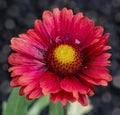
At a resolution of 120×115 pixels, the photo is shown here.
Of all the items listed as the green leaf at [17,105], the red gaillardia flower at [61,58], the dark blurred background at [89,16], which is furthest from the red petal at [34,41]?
the dark blurred background at [89,16]

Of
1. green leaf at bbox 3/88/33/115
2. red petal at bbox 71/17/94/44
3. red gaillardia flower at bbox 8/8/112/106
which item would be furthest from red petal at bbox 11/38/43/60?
green leaf at bbox 3/88/33/115

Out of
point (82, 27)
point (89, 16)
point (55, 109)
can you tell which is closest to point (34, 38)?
point (82, 27)

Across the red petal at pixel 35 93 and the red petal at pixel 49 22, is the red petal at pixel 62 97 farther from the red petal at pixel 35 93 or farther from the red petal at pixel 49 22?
the red petal at pixel 49 22

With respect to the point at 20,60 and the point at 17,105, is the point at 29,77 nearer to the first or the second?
the point at 20,60

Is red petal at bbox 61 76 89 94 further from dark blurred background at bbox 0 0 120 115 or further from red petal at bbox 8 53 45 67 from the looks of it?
dark blurred background at bbox 0 0 120 115

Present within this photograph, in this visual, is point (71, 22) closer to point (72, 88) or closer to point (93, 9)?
point (72, 88)

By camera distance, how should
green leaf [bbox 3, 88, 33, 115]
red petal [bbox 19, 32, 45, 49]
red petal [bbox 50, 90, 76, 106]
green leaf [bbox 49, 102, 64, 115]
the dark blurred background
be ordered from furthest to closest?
the dark blurred background → green leaf [bbox 3, 88, 33, 115] → green leaf [bbox 49, 102, 64, 115] → red petal [bbox 19, 32, 45, 49] → red petal [bbox 50, 90, 76, 106]
